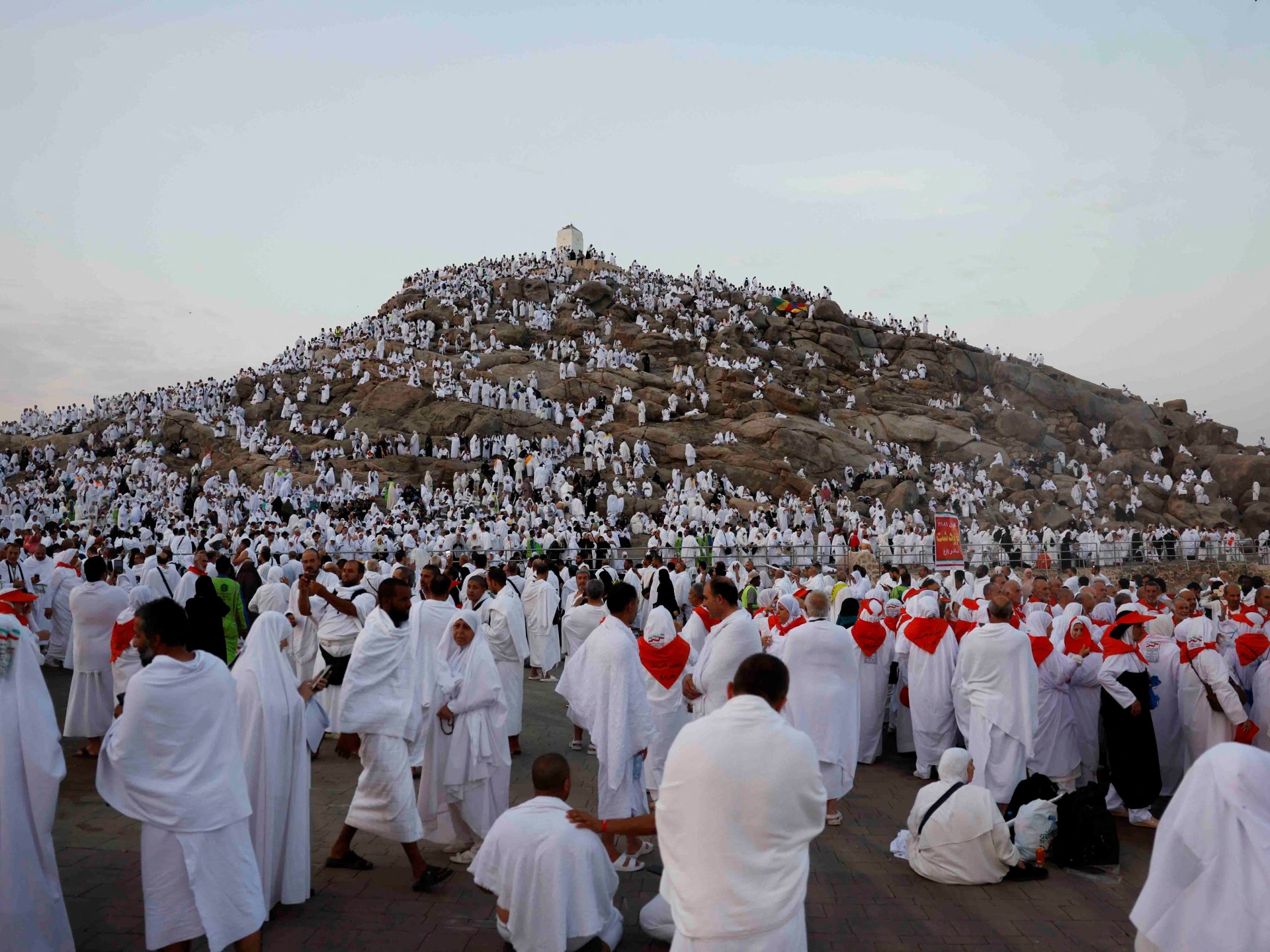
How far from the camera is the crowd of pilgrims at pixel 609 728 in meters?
3.03

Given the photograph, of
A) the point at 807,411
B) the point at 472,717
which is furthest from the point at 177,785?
the point at 807,411

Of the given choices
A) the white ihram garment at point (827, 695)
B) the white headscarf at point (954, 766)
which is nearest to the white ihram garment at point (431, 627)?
the white ihram garment at point (827, 695)

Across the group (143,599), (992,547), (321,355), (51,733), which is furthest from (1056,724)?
(321,355)

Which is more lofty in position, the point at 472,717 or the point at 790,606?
the point at 790,606

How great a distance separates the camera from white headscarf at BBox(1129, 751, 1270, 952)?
294 centimetres

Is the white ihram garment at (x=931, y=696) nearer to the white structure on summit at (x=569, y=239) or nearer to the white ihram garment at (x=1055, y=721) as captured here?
the white ihram garment at (x=1055, y=721)

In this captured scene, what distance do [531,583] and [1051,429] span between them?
43.6 m

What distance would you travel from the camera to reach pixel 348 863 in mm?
5625

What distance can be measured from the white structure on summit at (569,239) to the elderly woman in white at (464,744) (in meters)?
78.0

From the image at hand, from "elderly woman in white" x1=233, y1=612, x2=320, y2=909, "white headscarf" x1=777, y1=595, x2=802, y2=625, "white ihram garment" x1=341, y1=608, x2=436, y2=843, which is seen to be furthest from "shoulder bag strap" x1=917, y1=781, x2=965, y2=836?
"elderly woman in white" x1=233, y1=612, x2=320, y2=909

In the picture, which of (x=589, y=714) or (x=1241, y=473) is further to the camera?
(x=1241, y=473)

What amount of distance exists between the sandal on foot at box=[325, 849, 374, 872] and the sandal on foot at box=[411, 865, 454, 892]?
0.45 meters

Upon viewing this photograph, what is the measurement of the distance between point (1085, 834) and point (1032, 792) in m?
0.63

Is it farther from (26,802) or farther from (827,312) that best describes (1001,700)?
(827,312)
